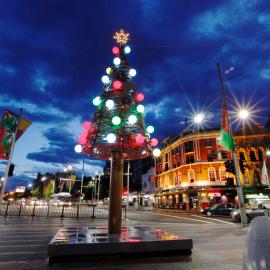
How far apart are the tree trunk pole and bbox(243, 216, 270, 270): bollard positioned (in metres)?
6.85

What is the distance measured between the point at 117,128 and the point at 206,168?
43243 millimetres

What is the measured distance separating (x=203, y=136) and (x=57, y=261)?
47.5 metres

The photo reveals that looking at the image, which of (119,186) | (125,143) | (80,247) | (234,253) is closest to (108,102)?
(125,143)

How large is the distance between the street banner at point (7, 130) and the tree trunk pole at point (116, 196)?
776 cm

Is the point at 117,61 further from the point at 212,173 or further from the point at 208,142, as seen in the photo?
the point at 208,142

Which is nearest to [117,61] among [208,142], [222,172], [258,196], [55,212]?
[55,212]

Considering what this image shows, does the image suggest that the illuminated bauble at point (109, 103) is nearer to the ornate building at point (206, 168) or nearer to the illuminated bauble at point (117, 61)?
the illuminated bauble at point (117, 61)

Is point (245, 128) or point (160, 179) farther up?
point (245, 128)

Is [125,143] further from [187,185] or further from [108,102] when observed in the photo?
[187,185]

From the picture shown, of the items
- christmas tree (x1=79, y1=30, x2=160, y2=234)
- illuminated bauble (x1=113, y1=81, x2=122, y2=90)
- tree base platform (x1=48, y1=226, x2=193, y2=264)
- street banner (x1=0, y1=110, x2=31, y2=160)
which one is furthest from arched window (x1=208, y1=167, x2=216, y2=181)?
tree base platform (x1=48, y1=226, x2=193, y2=264)

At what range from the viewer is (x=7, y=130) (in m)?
15.0

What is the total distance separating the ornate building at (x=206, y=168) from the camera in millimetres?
45841

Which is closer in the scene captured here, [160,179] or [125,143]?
[125,143]

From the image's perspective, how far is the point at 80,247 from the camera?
7.35 metres
